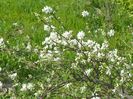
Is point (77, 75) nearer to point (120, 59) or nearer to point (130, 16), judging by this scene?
point (120, 59)

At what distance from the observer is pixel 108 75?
12.9 feet

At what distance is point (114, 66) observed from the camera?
3963 millimetres

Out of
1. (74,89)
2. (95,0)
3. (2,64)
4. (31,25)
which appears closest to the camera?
(74,89)

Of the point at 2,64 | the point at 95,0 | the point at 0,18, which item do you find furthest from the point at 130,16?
the point at 2,64

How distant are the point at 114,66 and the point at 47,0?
15.1 feet

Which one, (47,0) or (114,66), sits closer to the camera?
(114,66)

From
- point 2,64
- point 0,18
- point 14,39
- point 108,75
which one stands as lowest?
point 108,75

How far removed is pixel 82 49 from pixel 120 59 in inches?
14.9

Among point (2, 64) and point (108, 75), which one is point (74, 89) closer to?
point (108, 75)

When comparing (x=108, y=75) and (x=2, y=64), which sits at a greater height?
(x=2, y=64)

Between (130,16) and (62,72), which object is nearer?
(62,72)

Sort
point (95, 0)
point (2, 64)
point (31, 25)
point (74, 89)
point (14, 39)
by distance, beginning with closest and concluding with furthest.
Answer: point (74, 89)
point (2, 64)
point (14, 39)
point (31, 25)
point (95, 0)

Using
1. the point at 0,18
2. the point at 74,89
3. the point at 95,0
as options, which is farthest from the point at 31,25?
the point at 74,89

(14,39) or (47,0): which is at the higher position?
(47,0)
